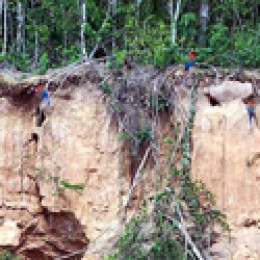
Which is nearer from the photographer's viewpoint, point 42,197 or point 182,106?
point 182,106

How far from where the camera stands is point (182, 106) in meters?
5.50

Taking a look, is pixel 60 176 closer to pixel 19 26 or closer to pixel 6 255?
pixel 6 255

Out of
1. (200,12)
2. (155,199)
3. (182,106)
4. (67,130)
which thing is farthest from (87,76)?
(200,12)

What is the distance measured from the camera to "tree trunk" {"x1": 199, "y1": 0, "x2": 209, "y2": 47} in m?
7.55

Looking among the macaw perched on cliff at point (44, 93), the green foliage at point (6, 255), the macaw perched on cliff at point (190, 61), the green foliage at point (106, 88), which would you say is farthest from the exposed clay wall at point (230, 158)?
the green foliage at point (6, 255)

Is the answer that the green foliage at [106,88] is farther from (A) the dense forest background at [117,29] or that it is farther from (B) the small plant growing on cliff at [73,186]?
(B) the small plant growing on cliff at [73,186]

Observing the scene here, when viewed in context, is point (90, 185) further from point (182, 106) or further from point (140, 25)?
point (140, 25)

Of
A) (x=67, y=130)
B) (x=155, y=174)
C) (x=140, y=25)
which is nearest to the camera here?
(x=155, y=174)

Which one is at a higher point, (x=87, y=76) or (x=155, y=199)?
(x=87, y=76)

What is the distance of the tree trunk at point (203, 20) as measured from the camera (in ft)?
24.8

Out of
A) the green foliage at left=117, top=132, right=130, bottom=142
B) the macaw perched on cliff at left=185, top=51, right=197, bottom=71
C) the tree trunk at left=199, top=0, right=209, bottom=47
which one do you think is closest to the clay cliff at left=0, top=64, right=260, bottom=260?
the green foliage at left=117, top=132, right=130, bottom=142

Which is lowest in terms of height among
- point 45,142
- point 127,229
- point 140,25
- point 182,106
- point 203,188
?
point 127,229

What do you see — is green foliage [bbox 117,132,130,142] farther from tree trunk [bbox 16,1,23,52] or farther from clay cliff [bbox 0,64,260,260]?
tree trunk [bbox 16,1,23,52]

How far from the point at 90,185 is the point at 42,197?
641mm
